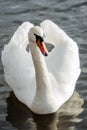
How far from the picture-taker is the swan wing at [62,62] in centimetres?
862

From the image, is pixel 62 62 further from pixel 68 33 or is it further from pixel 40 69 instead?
pixel 68 33

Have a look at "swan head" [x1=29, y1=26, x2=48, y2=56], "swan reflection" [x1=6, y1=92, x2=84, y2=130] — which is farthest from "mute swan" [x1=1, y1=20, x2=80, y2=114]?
"swan reflection" [x1=6, y1=92, x2=84, y2=130]

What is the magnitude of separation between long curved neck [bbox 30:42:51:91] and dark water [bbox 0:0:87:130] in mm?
548

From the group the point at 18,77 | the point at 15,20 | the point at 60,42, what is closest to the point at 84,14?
the point at 15,20

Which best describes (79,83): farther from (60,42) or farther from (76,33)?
(76,33)

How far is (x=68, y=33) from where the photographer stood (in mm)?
11055

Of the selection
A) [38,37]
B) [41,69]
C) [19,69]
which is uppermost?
[38,37]

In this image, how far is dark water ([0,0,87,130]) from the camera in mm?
8328

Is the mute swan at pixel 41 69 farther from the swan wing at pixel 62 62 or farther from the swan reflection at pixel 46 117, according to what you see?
the swan reflection at pixel 46 117

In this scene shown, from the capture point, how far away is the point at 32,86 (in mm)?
8602

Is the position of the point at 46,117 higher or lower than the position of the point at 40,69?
lower

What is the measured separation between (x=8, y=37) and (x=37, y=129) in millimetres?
3281

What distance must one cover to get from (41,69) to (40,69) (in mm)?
17

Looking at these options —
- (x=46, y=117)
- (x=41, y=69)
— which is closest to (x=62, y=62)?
(x=41, y=69)
